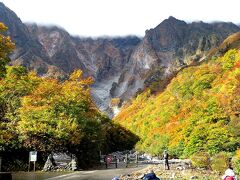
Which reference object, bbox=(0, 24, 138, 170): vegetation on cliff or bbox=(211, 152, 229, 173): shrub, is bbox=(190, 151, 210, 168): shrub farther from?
bbox=(0, 24, 138, 170): vegetation on cliff

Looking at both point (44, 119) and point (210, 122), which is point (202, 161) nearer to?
point (210, 122)

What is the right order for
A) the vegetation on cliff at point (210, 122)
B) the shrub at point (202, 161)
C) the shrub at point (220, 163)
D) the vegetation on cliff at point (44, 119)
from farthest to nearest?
the vegetation on cliff at point (210, 122) < the shrub at point (202, 161) < the vegetation on cliff at point (44, 119) < the shrub at point (220, 163)

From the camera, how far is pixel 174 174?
127 ft

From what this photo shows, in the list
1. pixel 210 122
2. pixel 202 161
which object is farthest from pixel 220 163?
pixel 210 122

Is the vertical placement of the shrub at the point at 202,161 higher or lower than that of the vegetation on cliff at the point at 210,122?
lower

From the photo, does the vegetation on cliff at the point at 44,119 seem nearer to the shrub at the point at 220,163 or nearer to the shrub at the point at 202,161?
the shrub at the point at 202,161

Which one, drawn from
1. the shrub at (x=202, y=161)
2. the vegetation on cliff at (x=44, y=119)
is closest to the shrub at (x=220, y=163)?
the shrub at (x=202, y=161)

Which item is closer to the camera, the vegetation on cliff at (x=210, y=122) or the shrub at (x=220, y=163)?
the shrub at (x=220, y=163)

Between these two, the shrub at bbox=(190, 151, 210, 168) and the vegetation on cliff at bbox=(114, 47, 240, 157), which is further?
the vegetation on cliff at bbox=(114, 47, 240, 157)

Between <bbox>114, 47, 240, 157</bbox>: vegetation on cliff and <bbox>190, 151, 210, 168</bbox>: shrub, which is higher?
<bbox>114, 47, 240, 157</bbox>: vegetation on cliff

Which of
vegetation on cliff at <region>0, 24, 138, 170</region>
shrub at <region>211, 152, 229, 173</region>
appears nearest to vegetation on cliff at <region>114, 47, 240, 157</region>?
shrub at <region>211, 152, 229, 173</region>

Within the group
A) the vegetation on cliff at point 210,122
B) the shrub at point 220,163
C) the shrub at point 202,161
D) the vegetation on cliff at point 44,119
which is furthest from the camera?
the vegetation on cliff at point 210,122

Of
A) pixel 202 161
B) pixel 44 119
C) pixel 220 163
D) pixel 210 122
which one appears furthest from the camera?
pixel 210 122

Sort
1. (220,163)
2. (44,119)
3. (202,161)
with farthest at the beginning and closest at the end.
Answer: (202,161)
(44,119)
(220,163)
